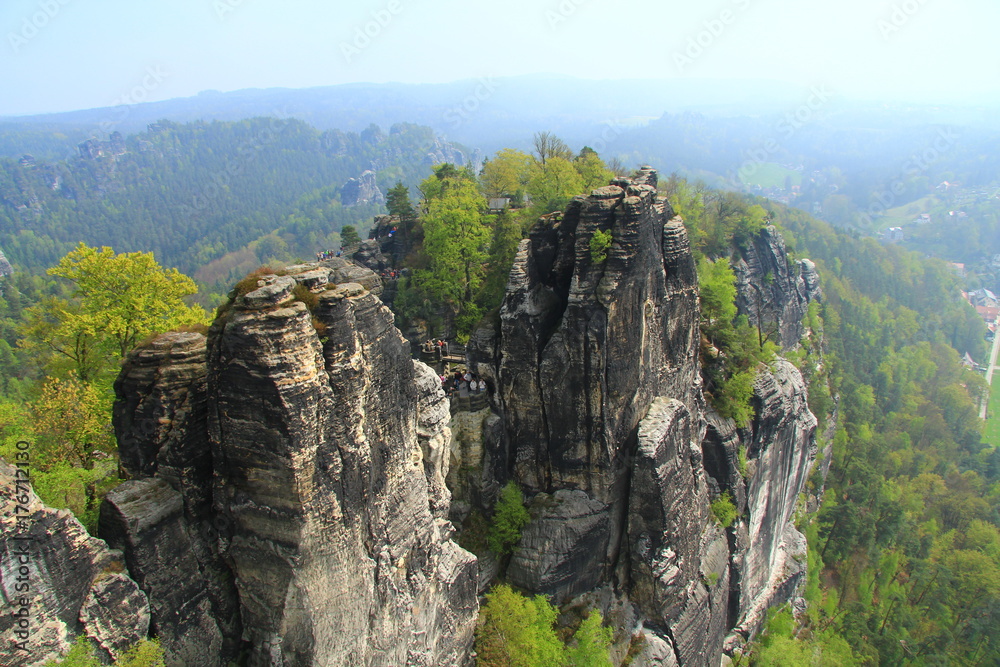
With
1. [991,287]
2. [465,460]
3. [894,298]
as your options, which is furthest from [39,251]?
[991,287]

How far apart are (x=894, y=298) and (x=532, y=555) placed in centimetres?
13001

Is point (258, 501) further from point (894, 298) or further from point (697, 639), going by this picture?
point (894, 298)

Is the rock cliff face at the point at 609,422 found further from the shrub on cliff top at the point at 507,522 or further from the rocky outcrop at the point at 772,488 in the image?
the rocky outcrop at the point at 772,488

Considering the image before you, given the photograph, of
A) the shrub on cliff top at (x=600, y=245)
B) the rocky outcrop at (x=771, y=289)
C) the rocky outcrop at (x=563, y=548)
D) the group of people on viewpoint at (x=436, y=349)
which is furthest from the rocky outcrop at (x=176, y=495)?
the rocky outcrop at (x=771, y=289)

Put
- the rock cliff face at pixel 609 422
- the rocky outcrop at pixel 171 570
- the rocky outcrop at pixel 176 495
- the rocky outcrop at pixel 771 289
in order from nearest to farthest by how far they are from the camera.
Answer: the rocky outcrop at pixel 171 570 < the rocky outcrop at pixel 176 495 < the rock cliff face at pixel 609 422 < the rocky outcrop at pixel 771 289

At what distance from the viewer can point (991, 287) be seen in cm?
17125

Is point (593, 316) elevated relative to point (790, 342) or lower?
elevated

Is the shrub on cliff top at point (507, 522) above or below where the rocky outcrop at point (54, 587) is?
below

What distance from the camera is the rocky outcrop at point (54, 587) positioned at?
1084 centimetres

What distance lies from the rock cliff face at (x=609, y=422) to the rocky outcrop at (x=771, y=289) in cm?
2687

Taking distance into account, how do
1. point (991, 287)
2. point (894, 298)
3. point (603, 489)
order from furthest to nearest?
1. point (991, 287)
2. point (894, 298)
3. point (603, 489)

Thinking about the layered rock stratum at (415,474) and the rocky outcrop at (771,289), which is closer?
the layered rock stratum at (415,474)

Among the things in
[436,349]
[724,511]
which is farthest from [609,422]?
[436,349]

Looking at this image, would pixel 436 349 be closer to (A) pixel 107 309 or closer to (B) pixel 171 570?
(A) pixel 107 309
